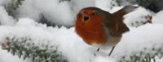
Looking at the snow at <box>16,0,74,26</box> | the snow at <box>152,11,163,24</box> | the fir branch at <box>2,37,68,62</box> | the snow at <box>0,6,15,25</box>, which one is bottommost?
the snow at <box>152,11,163,24</box>

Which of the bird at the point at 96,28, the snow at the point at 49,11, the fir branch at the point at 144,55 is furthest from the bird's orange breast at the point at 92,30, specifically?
the snow at the point at 49,11

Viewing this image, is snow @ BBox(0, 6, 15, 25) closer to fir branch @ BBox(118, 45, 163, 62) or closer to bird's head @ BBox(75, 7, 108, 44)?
bird's head @ BBox(75, 7, 108, 44)

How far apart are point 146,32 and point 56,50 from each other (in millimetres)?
537

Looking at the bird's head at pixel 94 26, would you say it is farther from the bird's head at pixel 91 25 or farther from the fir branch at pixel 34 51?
the fir branch at pixel 34 51

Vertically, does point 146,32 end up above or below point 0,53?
below

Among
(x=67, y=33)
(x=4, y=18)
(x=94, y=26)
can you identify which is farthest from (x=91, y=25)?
(x=4, y=18)

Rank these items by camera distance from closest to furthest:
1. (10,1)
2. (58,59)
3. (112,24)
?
(58,59)
(112,24)
(10,1)

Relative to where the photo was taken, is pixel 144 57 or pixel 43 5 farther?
pixel 43 5

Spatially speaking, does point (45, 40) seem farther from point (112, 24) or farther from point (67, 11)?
point (67, 11)

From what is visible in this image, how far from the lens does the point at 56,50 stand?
2143mm

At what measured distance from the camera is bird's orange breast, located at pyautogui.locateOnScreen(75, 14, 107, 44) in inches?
87.6

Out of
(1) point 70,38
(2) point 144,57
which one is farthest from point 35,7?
(2) point 144,57

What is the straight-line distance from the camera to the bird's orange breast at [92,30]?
2225 millimetres

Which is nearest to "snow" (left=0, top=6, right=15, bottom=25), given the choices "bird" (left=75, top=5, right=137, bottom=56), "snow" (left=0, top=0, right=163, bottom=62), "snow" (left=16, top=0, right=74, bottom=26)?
"snow" (left=0, top=0, right=163, bottom=62)
